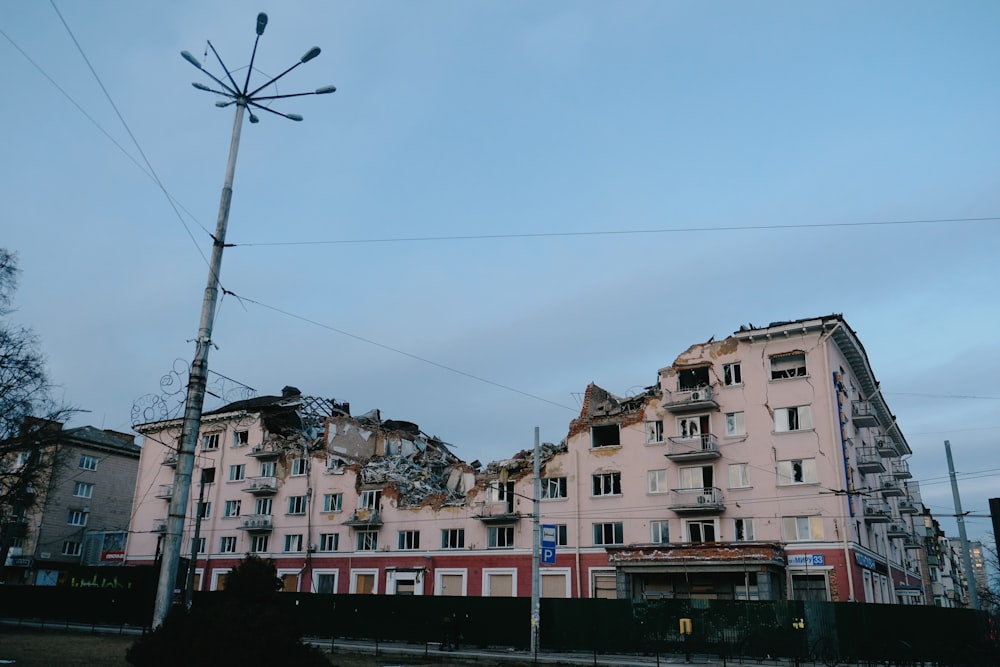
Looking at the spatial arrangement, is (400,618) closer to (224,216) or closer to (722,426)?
(722,426)

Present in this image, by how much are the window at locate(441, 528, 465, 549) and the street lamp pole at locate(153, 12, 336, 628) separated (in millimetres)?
39560

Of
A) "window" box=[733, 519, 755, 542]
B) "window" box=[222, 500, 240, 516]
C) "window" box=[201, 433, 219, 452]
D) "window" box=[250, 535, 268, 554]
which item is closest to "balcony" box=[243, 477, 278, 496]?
"window" box=[222, 500, 240, 516]

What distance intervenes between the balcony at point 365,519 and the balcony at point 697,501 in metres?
21.4

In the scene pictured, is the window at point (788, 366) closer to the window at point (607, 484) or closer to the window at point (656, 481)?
the window at point (656, 481)

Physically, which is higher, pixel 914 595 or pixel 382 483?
pixel 382 483

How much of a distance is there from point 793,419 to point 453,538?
23899mm

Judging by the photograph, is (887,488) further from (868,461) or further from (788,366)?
(788,366)

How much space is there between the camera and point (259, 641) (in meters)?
11.2

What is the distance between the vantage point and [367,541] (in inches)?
2270

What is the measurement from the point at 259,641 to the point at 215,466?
6072 centimetres

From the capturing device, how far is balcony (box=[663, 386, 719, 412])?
48.0m

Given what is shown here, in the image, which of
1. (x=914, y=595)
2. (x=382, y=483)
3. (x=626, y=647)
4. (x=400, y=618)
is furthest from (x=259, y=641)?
(x=914, y=595)

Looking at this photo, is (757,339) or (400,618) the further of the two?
(757,339)

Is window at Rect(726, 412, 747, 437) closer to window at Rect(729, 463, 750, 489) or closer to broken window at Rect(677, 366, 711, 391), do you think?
window at Rect(729, 463, 750, 489)
